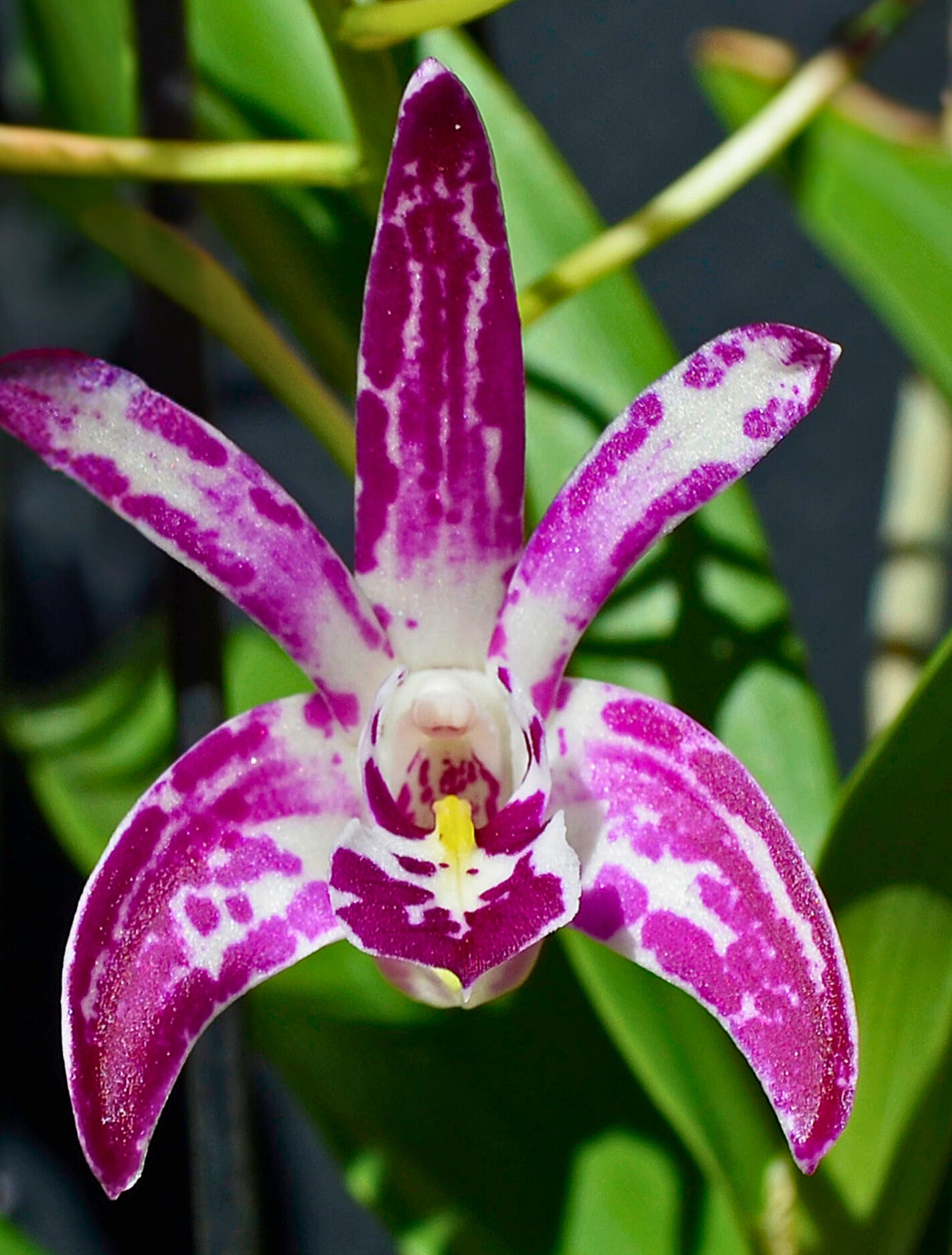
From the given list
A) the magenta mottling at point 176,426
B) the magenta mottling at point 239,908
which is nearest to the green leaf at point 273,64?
the magenta mottling at point 176,426

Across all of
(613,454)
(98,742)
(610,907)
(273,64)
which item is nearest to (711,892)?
(610,907)

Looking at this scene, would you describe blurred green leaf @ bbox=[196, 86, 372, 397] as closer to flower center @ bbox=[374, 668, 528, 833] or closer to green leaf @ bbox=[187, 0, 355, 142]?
green leaf @ bbox=[187, 0, 355, 142]

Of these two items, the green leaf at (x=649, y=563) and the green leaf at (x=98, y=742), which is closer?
the green leaf at (x=649, y=563)

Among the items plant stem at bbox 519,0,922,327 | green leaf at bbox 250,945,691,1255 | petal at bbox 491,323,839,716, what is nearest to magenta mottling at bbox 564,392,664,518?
petal at bbox 491,323,839,716

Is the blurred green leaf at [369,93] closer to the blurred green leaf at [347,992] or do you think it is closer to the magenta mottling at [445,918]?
the magenta mottling at [445,918]

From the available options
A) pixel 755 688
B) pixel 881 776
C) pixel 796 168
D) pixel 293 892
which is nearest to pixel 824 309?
pixel 796 168
